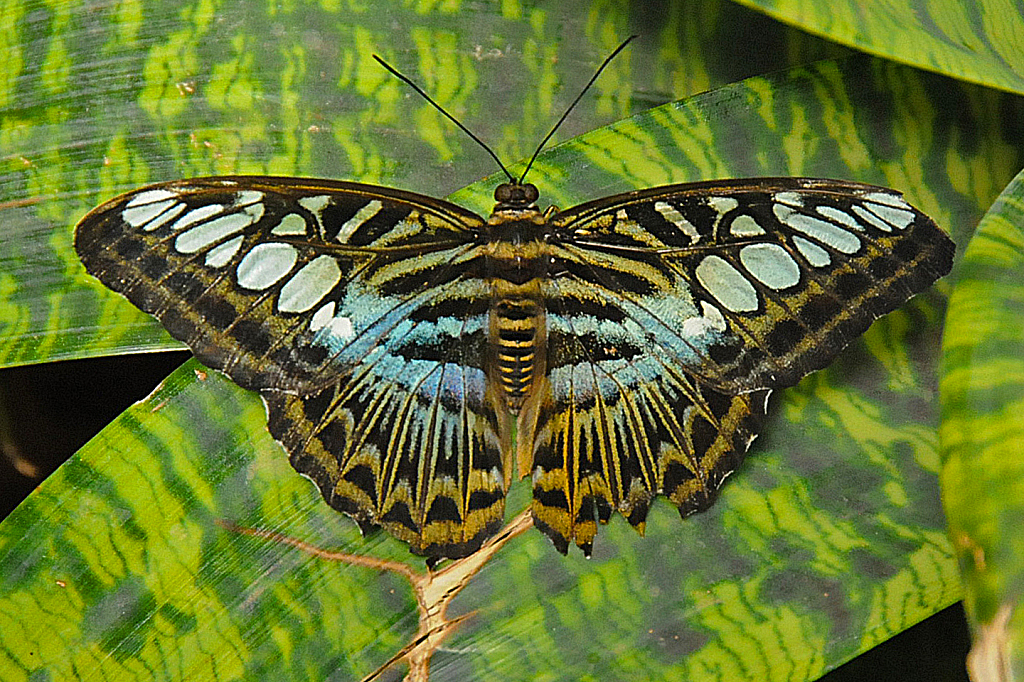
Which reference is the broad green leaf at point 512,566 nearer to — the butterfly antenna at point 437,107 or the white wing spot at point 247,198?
the white wing spot at point 247,198

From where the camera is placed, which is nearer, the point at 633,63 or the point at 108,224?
the point at 108,224

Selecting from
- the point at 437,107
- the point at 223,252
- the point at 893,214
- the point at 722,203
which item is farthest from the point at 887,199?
the point at 223,252

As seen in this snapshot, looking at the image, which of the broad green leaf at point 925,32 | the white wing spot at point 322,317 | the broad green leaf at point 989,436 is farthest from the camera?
the white wing spot at point 322,317

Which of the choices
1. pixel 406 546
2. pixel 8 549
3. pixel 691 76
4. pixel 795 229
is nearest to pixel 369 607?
pixel 406 546

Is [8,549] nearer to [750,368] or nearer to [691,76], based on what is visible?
[750,368]

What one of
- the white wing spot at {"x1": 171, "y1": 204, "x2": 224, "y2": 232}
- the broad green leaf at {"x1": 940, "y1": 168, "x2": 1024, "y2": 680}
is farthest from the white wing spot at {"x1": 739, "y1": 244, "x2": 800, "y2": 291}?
the white wing spot at {"x1": 171, "y1": 204, "x2": 224, "y2": 232}

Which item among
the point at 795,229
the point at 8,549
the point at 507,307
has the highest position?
the point at 795,229

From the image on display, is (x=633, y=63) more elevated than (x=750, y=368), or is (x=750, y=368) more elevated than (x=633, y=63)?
(x=633, y=63)

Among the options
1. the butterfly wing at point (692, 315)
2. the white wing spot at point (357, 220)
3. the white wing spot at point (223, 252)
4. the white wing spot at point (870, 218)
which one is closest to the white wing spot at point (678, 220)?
the butterfly wing at point (692, 315)
